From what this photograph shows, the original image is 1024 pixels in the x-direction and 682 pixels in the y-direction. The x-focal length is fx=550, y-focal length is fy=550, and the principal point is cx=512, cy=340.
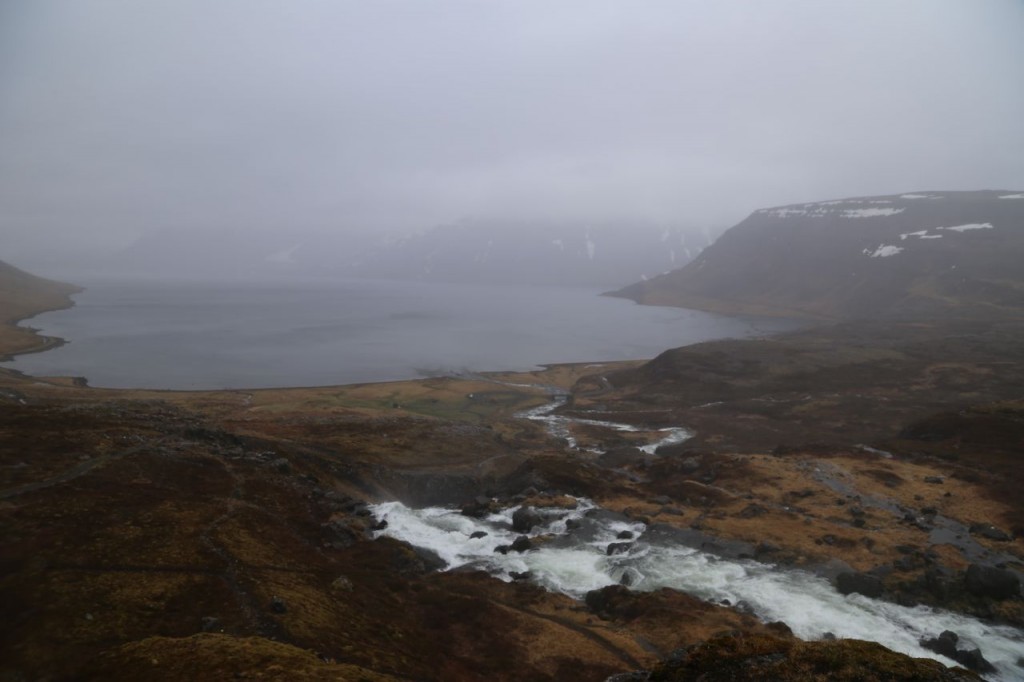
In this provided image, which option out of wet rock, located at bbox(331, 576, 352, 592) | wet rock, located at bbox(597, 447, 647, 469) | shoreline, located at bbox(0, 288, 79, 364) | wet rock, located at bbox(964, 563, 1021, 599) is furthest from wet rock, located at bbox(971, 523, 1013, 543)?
shoreline, located at bbox(0, 288, 79, 364)

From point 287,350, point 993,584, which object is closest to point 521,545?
point 993,584

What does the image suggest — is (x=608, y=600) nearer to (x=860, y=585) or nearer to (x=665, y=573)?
(x=665, y=573)

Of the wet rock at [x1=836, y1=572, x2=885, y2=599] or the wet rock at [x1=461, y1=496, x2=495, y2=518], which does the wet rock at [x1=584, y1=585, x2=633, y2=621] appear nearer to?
the wet rock at [x1=836, y1=572, x2=885, y2=599]

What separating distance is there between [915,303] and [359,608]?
717ft

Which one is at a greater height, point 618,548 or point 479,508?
point 479,508

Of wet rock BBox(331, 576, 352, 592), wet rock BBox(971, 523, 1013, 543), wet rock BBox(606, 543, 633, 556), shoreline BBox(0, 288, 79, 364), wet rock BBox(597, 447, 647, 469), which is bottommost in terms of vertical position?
wet rock BBox(597, 447, 647, 469)

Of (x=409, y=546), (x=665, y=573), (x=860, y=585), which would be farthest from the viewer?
(x=409, y=546)

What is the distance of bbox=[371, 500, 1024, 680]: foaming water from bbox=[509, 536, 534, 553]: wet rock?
0.34 metres

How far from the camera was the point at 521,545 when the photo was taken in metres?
35.7

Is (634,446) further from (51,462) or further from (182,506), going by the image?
(51,462)

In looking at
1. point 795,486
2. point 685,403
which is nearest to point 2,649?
point 795,486

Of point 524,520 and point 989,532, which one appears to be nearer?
point 989,532

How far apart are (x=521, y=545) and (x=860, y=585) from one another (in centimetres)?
1930

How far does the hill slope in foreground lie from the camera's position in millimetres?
17906
